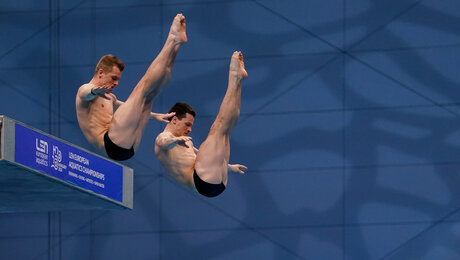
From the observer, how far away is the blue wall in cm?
1783

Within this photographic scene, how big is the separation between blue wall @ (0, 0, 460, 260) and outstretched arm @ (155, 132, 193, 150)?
673 centimetres

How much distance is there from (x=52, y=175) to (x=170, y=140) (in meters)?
2.15

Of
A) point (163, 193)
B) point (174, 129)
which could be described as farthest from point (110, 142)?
point (163, 193)

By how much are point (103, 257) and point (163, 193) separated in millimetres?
1611

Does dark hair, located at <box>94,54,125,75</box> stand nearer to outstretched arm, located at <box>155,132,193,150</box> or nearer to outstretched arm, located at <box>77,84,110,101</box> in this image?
outstretched arm, located at <box>77,84,110,101</box>

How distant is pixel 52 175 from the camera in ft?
42.3

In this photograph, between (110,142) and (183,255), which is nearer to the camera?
(110,142)

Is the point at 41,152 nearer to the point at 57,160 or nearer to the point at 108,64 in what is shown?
the point at 57,160

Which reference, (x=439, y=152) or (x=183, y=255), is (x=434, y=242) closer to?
(x=439, y=152)

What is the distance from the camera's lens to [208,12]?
62.1 feet

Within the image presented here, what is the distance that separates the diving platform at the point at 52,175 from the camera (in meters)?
12.1

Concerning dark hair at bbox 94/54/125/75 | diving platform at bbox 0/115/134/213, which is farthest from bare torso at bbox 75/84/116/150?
diving platform at bbox 0/115/134/213

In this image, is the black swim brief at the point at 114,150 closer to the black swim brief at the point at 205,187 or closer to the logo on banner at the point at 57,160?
→ the black swim brief at the point at 205,187

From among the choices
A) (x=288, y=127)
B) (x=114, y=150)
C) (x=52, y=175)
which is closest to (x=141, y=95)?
(x=114, y=150)
